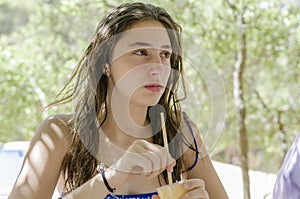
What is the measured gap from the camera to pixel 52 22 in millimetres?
3592

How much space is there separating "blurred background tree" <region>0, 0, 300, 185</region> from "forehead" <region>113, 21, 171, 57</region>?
148 centimetres

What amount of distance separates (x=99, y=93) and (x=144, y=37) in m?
0.23

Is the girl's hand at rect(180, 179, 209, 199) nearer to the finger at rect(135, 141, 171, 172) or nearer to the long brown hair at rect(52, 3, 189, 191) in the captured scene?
the finger at rect(135, 141, 171, 172)

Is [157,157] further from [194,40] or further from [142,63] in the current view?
[194,40]

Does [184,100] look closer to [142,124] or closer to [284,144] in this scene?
[142,124]

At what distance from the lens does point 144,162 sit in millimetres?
1013

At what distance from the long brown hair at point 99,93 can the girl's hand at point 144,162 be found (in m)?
0.29


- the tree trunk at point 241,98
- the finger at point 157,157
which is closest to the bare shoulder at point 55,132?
the finger at point 157,157

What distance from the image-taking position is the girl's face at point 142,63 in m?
1.22

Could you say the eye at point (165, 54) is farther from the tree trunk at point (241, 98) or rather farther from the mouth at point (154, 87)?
the tree trunk at point (241, 98)

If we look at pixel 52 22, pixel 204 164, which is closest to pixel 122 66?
pixel 204 164

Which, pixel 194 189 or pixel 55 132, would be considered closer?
pixel 194 189

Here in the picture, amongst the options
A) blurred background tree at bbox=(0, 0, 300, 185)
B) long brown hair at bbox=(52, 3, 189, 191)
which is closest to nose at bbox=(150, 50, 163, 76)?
long brown hair at bbox=(52, 3, 189, 191)

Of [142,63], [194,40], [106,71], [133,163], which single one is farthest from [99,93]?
[194,40]
